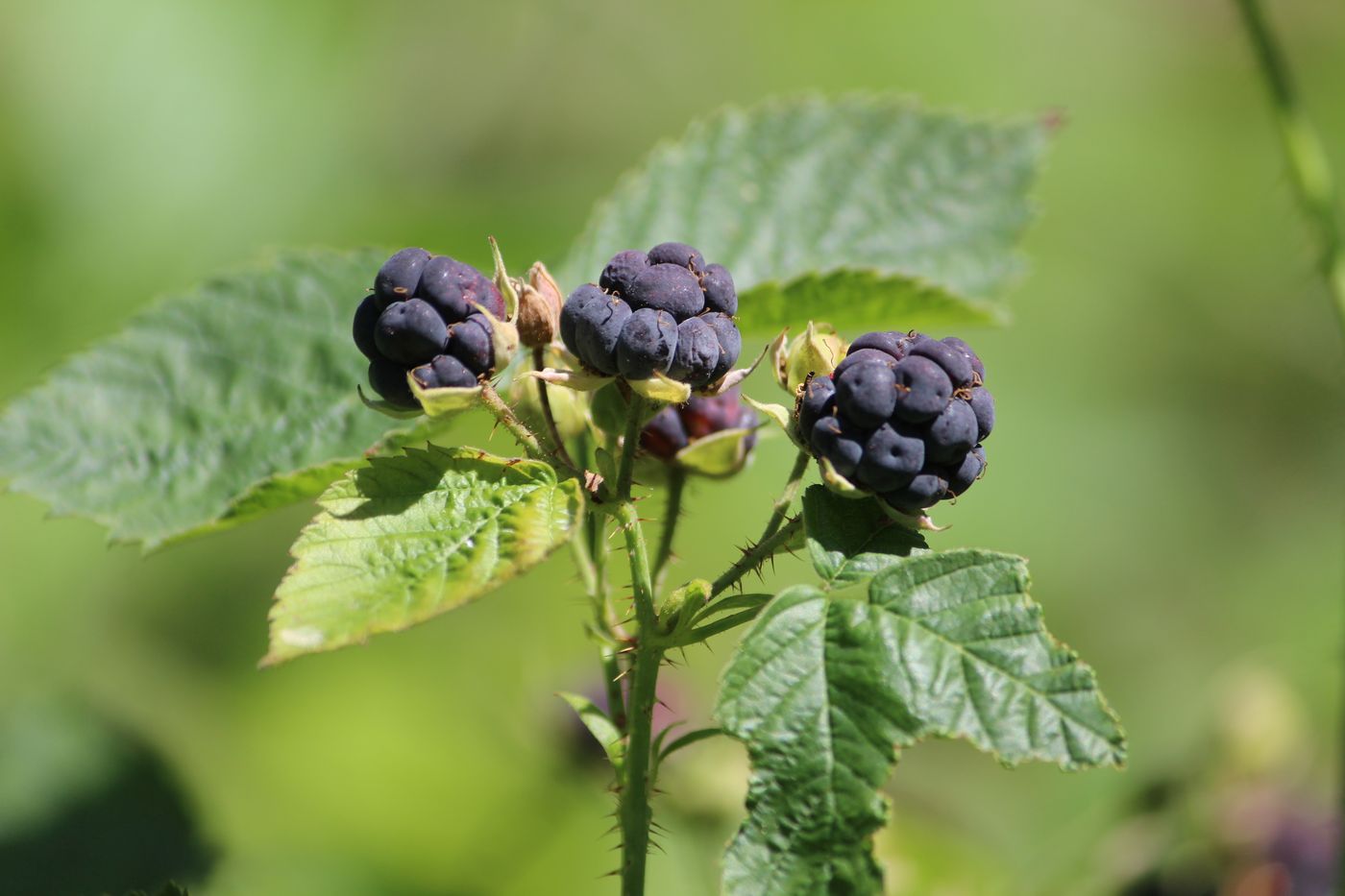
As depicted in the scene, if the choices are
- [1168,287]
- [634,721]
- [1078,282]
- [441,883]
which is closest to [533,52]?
[1078,282]

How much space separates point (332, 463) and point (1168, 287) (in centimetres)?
521

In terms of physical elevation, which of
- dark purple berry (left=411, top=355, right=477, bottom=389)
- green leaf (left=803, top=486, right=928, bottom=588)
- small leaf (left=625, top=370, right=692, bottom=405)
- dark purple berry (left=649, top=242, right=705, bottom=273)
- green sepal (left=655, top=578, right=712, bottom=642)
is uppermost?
dark purple berry (left=649, top=242, right=705, bottom=273)

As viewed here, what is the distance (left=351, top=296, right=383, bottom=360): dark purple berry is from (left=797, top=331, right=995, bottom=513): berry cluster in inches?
21.4

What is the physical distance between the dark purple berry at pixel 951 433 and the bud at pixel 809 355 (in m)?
0.18

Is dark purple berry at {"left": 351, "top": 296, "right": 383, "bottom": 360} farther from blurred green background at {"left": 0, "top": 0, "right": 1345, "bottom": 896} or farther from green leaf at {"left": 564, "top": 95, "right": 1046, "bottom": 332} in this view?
blurred green background at {"left": 0, "top": 0, "right": 1345, "bottom": 896}

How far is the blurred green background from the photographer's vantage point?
2.69 m

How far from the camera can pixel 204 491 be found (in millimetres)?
2008

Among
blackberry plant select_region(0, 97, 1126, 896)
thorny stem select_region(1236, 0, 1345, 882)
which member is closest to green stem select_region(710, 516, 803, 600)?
blackberry plant select_region(0, 97, 1126, 896)

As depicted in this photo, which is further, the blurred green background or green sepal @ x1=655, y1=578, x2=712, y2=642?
the blurred green background

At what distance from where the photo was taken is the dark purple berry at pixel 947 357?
1407 mm

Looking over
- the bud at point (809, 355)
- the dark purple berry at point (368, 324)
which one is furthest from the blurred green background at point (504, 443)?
the dark purple berry at point (368, 324)

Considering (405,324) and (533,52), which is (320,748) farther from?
(533,52)

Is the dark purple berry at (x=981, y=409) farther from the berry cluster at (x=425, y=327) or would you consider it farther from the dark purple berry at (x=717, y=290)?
the berry cluster at (x=425, y=327)

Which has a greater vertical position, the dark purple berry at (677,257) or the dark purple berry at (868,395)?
the dark purple berry at (677,257)
